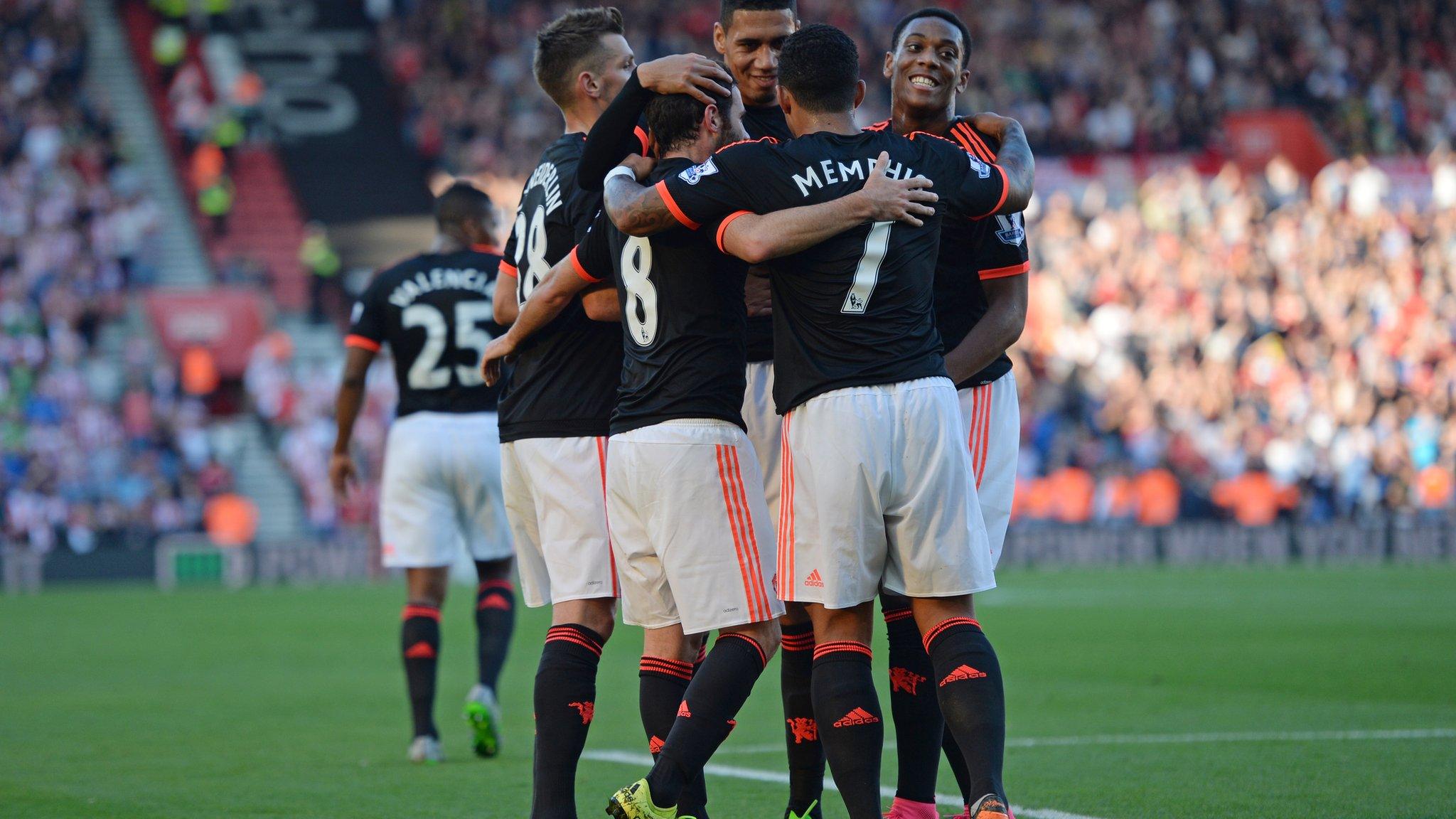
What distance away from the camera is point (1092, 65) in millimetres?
33688

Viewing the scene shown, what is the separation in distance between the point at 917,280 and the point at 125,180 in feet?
83.5

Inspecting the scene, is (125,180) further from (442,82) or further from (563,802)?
(563,802)

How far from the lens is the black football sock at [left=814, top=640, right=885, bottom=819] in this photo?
15.6 ft

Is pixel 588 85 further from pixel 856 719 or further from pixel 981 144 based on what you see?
pixel 856 719

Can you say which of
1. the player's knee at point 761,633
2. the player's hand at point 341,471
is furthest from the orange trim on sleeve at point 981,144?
the player's hand at point 341,471

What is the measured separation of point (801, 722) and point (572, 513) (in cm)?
97

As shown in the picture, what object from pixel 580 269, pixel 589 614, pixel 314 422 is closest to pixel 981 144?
pixel 580 269

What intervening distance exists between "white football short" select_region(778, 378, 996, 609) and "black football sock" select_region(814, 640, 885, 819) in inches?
6.8

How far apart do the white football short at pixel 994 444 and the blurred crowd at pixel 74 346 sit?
1875cm

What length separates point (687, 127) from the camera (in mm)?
5117

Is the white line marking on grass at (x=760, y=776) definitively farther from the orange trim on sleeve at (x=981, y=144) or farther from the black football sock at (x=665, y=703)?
the orange trim on sleeve at (x=981, y=144)

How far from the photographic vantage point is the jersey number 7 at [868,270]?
4805 mm

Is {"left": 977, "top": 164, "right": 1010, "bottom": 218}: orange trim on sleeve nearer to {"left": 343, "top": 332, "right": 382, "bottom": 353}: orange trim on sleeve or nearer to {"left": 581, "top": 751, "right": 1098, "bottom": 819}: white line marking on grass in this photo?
{"left": 581, "top": 751, "right": 1098, "bottom": 819}: white line marking on grass

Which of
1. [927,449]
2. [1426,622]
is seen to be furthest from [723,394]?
[1426,622]
